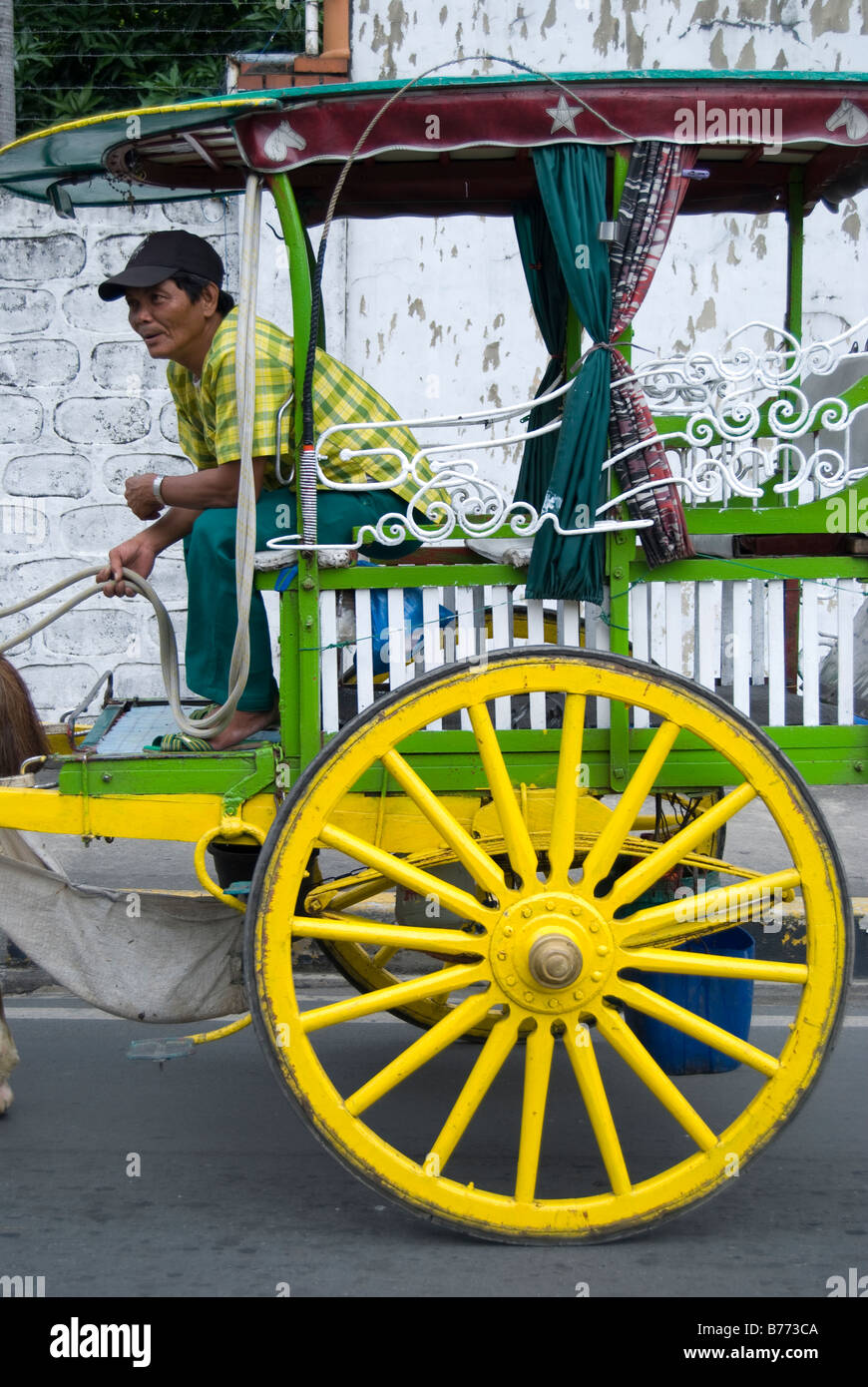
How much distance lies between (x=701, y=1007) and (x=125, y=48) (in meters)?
7.14

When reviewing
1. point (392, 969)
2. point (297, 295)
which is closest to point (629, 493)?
point (297, 295)

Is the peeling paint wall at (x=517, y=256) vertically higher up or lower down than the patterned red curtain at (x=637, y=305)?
higher up

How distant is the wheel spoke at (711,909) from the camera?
2.46m

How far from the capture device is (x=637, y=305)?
8.92ft

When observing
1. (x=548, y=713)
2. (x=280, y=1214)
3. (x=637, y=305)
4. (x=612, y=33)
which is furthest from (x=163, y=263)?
A: (x=612, y=33)

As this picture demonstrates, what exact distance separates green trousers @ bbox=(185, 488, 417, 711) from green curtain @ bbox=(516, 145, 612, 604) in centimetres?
49

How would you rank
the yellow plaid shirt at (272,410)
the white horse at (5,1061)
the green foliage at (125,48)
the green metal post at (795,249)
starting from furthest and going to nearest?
the green foliage at (125,48) < the green metal post at (795,249) < the white horse at (5,1061) < the yellow plaid shirt at (272,410)

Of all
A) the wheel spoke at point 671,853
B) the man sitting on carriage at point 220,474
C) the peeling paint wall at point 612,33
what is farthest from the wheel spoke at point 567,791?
the peeling paint wall at point 612,33

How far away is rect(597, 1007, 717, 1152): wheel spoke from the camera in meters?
2.43

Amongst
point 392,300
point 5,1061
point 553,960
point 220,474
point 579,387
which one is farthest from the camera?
point 392,300

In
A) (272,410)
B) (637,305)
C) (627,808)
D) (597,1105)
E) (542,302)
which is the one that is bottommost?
(597,1105)

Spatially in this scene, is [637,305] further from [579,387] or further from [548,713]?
[548,713]

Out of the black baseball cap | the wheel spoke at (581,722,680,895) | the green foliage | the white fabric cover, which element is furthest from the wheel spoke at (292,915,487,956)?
the green foliage

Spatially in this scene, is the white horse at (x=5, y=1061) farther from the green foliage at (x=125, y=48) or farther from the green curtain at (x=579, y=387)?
the green foliage at (x=125, y=48)
